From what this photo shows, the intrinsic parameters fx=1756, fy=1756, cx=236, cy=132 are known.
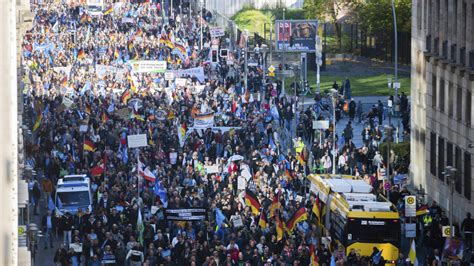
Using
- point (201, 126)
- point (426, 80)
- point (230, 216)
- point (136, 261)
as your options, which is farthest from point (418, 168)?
point (136, 261)

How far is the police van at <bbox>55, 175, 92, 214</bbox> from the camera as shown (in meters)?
51.4

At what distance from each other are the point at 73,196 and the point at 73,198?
7 cm

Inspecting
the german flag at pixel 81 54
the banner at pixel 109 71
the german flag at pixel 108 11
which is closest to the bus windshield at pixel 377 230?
the banner at pixel 109 71

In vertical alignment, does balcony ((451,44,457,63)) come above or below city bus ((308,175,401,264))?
above

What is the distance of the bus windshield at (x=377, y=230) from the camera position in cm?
4469

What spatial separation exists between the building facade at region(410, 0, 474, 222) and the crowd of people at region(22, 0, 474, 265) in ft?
6.08

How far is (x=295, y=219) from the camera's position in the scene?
152 ft

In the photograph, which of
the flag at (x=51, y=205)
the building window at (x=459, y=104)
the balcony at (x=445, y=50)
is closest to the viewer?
the flag at (x=51, y=205)

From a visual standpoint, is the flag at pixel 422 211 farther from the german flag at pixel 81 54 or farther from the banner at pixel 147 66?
the german flag at pixel 81 54

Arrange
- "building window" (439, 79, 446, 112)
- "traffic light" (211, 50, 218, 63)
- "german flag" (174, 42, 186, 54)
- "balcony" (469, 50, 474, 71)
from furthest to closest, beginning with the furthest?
"german flag" (174, 42, 186, 54)
"traffic light" (211, 50, 218, 63)
"building window" (439, 79, 446, 112)
"balcony" (469, 50, 474, 71)

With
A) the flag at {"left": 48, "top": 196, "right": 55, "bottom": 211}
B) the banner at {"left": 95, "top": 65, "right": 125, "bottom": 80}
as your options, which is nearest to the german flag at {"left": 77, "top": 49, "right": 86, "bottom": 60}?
the banner at {"left": 95, "top": 65, "right": 125, "bottom": 80}

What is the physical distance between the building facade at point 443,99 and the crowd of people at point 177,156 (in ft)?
6.08

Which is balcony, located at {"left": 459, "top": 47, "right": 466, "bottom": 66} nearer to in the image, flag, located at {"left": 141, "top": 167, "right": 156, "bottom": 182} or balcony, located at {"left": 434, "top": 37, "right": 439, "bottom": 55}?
balcony, located at {"left": 434, "top": 37, "right": 439, "bottom": 55}

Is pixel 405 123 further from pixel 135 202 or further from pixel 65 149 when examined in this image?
pixel 135 202
